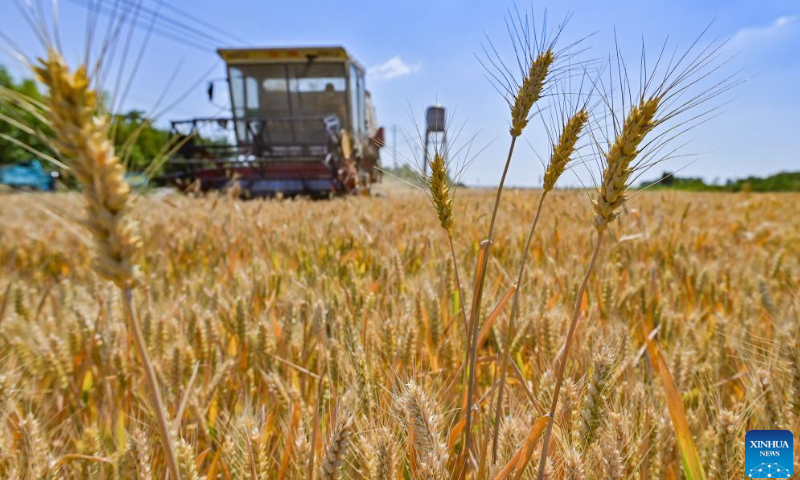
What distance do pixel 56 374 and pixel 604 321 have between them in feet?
4.66

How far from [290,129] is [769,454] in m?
11.5

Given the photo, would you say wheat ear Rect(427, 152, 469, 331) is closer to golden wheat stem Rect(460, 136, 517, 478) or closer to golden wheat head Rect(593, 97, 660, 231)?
golden wheat stem Rect(460, 136, 517, 478)

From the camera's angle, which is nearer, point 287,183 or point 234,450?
point 234,450

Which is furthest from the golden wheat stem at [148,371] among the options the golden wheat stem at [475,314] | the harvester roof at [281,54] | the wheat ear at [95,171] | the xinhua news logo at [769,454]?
the harvester roof at [281,54]

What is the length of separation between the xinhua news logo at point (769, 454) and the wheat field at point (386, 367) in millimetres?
24

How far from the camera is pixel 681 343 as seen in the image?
3.94 feet

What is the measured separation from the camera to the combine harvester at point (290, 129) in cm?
877

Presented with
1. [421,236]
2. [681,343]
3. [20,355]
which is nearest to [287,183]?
[421,236]

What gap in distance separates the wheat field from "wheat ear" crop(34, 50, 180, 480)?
0.03 metres

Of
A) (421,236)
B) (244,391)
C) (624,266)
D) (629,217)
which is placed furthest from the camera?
(629,217)

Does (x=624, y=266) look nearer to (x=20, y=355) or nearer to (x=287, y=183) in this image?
(x=20, y=355)

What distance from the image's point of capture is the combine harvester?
8766 millimetres

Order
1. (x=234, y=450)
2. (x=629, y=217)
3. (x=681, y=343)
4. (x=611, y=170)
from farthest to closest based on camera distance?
1. (x=629, y=217)
2. (x=681, y=343)
3. (x=234, y=450)
4. (x=611, y=170)

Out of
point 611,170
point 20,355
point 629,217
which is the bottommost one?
point 20,355
